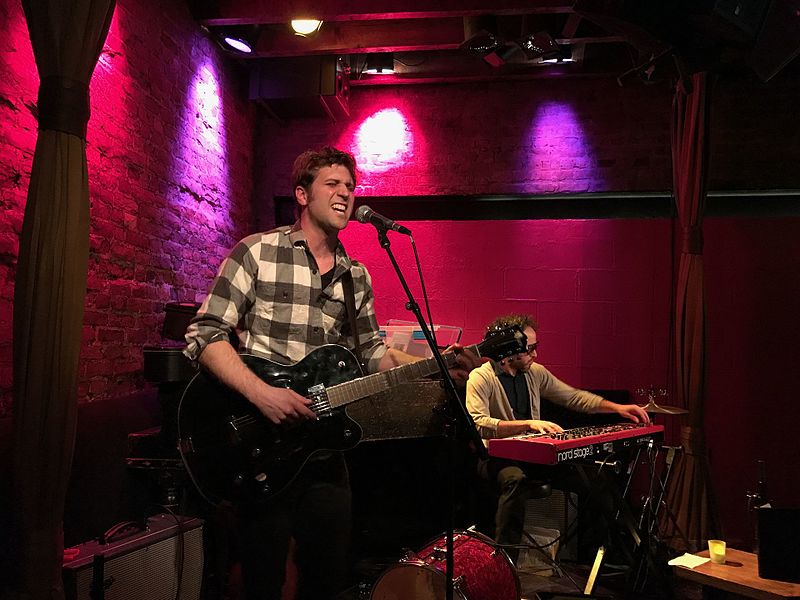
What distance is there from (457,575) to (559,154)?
4.25 metres

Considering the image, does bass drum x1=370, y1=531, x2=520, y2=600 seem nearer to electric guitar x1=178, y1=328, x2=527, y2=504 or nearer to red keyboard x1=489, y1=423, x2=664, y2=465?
red keyboard x1=489, y1=423, x2=664, y2=465

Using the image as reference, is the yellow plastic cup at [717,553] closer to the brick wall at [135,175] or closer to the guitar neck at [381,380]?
the guitar neck at [381,380]

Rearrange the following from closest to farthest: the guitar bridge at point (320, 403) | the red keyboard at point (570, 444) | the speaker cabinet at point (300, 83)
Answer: the guitar bridge at point (320, 403)
the red keyboard at point (570, 444)
the speaker cabinet at point (300, 83)

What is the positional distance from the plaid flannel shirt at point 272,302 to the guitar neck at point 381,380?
0.66 ft

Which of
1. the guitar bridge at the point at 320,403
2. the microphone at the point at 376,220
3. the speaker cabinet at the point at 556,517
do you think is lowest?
the speaker cabinet at the point at 556,517

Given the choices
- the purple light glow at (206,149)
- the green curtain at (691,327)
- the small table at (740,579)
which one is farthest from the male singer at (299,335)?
the purple light glow at (206,149)

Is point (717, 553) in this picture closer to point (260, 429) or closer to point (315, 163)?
point (260, 429)

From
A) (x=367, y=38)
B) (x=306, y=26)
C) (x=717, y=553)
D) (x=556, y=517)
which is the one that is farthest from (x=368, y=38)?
(x=717, y=553)

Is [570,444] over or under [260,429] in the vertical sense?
under

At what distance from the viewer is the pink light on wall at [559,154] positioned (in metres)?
5.64

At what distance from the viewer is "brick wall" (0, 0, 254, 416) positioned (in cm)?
281

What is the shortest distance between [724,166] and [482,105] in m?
2.27

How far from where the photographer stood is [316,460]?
7.26ft

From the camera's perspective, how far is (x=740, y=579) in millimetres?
2826
